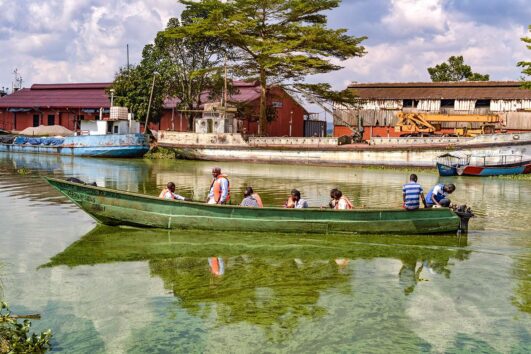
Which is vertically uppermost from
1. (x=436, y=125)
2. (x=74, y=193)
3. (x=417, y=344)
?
(x=436, y=125)

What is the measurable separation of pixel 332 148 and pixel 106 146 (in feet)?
54.8

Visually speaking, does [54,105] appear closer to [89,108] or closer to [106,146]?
[89,108]

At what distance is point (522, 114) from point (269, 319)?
3988 cm

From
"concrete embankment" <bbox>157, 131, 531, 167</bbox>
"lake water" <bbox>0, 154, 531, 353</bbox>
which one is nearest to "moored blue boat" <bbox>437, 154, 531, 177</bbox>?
"concrete embankment" <bbox>157, 131, 531, 167</bbox>

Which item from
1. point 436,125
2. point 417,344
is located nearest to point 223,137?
point 436,125

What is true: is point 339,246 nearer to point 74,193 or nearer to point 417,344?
point 417,344

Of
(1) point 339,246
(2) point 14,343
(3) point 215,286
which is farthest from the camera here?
(1) point 339,246

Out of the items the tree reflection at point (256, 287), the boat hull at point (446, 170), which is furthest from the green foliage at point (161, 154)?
the tree reflection at point (256, 287)

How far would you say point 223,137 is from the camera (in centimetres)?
4244

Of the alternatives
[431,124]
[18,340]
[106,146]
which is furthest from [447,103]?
[18,340]

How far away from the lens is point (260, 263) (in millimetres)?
11469

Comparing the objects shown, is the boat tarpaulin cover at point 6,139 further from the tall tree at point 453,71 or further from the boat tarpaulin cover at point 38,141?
the tall tree at point 453,71

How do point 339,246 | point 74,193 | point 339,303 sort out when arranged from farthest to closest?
point 74,193
point 339,246
point 339,303

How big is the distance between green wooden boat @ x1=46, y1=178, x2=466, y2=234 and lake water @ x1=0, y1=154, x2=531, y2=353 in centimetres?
25
